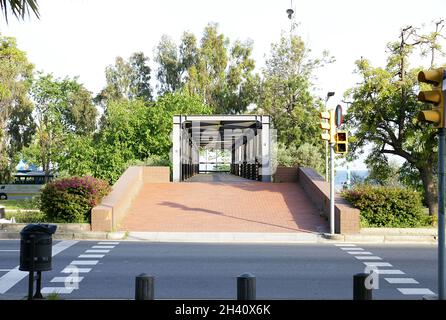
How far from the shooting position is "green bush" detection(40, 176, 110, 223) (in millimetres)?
18828

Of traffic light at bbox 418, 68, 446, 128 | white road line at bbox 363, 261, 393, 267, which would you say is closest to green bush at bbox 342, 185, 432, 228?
white road line at bbox 363, 261, 393, 267

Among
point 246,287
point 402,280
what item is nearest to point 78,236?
point 402,280

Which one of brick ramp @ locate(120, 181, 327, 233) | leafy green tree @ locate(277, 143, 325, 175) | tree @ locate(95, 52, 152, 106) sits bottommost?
brick ramp @ locate(120, 181, 327, 233)

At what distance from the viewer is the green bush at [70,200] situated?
1883 centimetres

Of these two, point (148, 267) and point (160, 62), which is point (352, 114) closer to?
point (148, 267)

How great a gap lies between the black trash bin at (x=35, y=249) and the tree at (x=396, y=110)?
1747cm

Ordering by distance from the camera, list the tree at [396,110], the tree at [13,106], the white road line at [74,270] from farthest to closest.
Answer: the tree at [13,106]
the tree at [396,110]
the white road line at [74,270]

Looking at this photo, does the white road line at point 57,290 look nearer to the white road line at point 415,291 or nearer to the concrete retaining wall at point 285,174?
the white road line at point 415,291

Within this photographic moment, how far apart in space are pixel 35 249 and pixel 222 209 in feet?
44.5

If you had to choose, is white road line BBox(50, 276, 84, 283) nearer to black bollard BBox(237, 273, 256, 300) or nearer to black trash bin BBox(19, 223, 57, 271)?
black trash bin BBox(19, 223, 57, 271)

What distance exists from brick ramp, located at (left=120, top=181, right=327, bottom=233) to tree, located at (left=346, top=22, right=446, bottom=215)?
417cm

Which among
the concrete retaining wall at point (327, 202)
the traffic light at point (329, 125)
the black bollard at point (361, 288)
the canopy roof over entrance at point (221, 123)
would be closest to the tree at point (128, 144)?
the canopy roof over entrance at point (221, 123)

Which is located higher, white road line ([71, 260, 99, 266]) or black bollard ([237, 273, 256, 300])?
black bollard ([237, 273, 256, 300])

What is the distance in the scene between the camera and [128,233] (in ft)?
59.3
